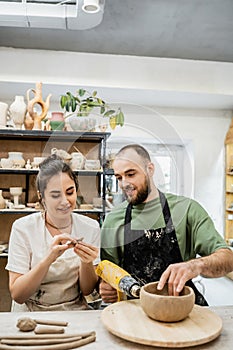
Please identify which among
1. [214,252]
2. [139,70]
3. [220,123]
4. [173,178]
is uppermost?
[139,70]

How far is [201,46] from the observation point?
11.3 feet

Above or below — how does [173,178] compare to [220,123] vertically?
below

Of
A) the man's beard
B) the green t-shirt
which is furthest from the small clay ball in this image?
the man's beard

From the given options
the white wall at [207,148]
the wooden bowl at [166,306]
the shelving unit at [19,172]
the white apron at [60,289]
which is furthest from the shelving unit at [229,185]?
the wooden bowl at [166,306]

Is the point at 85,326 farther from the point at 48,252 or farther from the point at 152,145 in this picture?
the point at 152,145

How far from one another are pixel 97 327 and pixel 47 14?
2177 millimetres

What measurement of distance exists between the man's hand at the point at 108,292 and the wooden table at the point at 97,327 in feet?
0.58

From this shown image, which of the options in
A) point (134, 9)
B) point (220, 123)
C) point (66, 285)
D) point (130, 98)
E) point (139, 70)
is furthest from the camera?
point (220, 123)

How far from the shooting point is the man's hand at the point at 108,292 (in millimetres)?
1214

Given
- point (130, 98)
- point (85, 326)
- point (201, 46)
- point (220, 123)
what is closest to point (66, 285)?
point (85, 326)

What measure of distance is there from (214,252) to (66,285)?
1.76ft

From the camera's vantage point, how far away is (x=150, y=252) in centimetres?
141

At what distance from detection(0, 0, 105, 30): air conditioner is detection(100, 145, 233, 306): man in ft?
4.81

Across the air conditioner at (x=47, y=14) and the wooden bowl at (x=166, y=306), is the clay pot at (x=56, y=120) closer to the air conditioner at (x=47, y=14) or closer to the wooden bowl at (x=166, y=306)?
the air conditioner at (x=47, y=14)
